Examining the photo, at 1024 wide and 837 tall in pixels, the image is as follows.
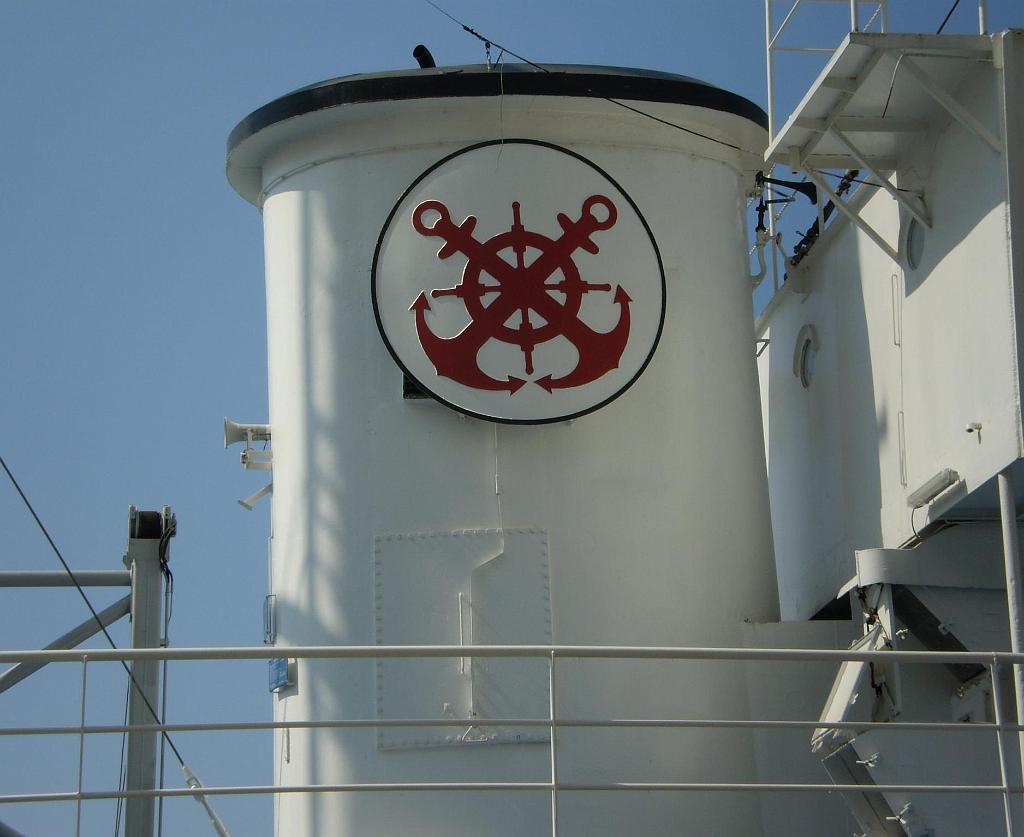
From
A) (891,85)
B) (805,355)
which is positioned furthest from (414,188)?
(805,355)

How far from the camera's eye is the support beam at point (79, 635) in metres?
10.5

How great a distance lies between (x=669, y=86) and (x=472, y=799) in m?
4.85

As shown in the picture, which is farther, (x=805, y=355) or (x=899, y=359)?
(x=805, y=355)

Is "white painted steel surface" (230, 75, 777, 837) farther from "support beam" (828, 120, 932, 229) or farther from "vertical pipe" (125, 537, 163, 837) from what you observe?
"support beam" (828, 120, 932, 229)

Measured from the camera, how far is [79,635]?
36.2 ft

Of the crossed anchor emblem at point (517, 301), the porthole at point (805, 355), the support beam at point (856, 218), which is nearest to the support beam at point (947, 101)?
the support beam at point (856, 218)

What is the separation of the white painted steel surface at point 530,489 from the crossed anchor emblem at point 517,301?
0.31 metres

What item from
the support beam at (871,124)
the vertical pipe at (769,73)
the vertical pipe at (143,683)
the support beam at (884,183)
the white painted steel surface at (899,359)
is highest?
the vertical pipe at (769,73)

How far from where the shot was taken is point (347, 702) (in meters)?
10.6

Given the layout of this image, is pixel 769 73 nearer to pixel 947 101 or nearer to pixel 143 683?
pixel 947 101

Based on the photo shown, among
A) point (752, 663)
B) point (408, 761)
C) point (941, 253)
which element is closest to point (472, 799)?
point (408, 761)

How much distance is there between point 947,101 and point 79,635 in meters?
6.34

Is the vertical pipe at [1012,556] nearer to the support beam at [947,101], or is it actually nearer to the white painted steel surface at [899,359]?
the white painted steel surface at [899,359]

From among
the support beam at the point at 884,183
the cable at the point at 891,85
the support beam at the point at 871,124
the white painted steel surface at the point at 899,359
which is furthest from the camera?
the support beam at the point at 871,124
